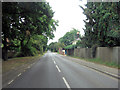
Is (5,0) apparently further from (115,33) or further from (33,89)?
(115,33)

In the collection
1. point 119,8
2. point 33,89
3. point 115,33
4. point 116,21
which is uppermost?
point 119,8

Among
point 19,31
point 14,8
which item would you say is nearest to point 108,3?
point 14,8

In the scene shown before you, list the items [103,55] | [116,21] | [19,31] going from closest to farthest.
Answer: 1. [116,21]
2. [103,55]
3. [19,31]

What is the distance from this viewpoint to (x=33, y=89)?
5.90 metres

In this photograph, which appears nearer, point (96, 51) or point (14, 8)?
point (14, 8)

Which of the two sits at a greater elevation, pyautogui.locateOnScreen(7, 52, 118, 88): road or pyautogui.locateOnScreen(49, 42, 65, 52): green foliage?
pyautogui.locateOnScreen(49, 42, 65, 52): green foliage

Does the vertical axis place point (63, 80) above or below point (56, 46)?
below

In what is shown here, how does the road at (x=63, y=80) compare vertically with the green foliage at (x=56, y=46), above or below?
below

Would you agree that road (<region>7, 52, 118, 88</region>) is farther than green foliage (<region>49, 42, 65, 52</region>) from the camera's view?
No

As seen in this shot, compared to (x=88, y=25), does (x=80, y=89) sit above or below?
below

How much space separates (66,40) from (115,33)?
8395cm

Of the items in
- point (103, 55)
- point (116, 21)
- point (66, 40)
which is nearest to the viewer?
point (116, 21)

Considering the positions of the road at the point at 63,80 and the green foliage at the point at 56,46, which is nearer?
the road at the point at 63,80

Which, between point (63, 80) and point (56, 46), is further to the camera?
point (56, 46)
